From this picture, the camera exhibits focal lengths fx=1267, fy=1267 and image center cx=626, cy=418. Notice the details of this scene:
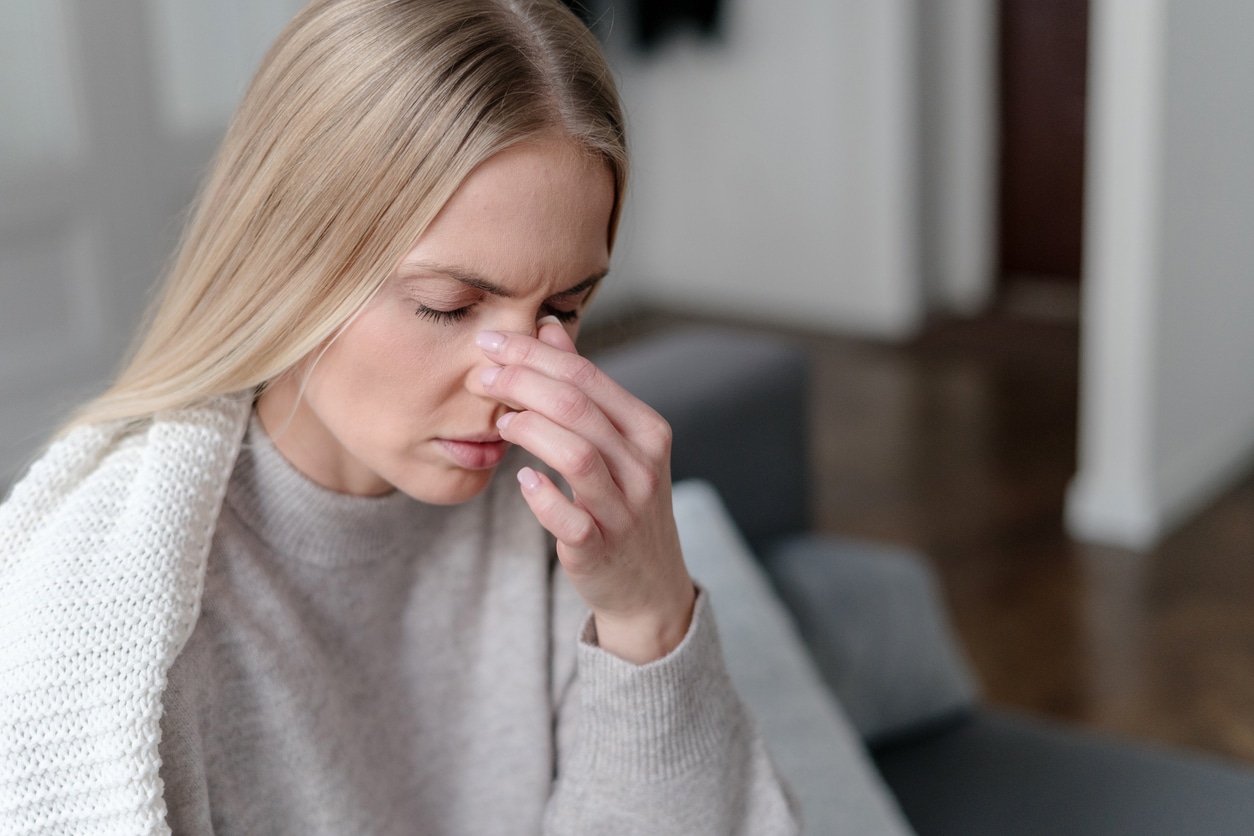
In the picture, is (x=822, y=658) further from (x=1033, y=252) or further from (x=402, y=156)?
(x=1033, y=252)

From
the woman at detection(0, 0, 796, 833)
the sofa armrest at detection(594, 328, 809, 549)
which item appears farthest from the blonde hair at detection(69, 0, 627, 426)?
the sofa armrest at detection(594, 328, 809, 549)

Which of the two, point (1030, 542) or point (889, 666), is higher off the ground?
point (889, 666)

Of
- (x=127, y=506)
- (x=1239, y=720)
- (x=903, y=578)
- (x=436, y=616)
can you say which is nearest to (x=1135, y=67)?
(x=1239, y=720)

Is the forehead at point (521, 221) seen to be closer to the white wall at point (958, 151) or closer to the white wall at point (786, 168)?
the white wall at point (786, 168)

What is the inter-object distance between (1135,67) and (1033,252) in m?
2.22

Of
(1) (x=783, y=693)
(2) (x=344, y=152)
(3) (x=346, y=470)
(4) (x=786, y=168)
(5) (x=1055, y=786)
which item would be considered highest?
(2) (x=344, y=152)

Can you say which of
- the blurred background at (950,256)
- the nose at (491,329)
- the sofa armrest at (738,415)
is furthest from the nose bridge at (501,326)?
the sofa armrest at (738,415)

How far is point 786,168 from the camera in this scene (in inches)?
201

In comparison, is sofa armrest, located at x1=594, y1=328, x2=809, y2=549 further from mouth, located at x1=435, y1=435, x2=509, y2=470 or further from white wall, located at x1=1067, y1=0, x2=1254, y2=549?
white wall, located at x1=1067, y1=0, x2=1254, y2=549

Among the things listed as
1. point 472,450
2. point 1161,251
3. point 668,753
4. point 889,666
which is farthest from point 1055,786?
point 1161,251

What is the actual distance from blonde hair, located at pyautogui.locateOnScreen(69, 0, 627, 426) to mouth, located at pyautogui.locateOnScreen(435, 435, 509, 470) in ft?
0.40

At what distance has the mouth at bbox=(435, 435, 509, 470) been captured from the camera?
955mm

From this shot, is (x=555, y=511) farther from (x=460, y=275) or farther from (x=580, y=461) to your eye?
(x=460, y=275)

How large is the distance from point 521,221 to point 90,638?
0.39 m
